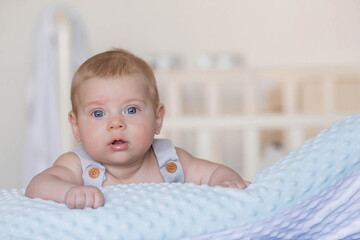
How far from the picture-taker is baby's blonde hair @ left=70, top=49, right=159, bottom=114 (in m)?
0.82

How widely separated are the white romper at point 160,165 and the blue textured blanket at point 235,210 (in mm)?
289

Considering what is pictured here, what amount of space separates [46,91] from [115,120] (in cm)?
101

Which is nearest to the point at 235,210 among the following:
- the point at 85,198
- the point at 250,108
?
the point at 85,198

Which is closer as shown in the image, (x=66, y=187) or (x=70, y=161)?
(x=66, y=187)

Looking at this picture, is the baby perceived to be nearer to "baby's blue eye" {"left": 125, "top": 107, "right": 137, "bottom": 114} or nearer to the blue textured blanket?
"baby's blue eye" {"left": 125, "top": 107, "right": 137, "bottom": 114}

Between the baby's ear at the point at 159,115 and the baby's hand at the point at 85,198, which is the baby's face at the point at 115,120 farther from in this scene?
the baby's hand at the point at 85,198

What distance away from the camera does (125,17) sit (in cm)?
256

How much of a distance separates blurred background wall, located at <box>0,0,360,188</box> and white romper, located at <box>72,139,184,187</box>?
166cm

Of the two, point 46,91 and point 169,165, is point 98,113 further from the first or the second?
point 46,91

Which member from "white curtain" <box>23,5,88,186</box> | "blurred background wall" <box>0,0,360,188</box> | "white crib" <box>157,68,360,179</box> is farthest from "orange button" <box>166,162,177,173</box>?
"blurred background wall" <box>0,0,360,188</box>

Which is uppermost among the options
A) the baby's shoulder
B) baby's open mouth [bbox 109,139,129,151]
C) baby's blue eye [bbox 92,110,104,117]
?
baby's blue eye [bbox 92,110,104,117]

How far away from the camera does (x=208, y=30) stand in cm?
259

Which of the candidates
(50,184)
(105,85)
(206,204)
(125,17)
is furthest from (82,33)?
(206,204)

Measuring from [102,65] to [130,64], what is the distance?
45 mm
